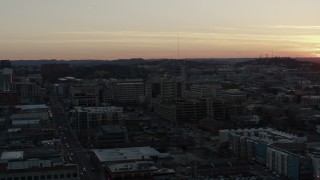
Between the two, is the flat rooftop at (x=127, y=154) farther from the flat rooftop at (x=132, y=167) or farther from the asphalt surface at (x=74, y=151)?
the flat rooftop at (x=132, y=167)

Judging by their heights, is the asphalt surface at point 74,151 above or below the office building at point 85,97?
below

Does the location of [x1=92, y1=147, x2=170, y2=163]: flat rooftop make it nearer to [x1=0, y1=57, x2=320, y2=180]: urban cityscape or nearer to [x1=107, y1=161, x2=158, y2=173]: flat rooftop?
[x1=0, y1=57, x2=320, y2=180]: urban cityscape

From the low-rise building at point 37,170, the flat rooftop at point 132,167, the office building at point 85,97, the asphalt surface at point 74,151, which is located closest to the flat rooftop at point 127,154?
the asphalt surface at point 74,151

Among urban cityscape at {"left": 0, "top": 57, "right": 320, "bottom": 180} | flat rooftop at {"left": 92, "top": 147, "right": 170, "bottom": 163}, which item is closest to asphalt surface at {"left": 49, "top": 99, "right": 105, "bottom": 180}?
urban cityscape at {"left": 0, "top": 57, "right": 320, "bottom": 180}

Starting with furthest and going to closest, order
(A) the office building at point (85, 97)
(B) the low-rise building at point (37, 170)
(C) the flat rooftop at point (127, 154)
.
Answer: (A) the office building at point (85, 97) → (C) the flat rooftop at point (127, 154) → (B) the low-rise building at point (37, 170)

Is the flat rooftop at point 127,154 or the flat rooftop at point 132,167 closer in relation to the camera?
the flat rooftop at point 132,167

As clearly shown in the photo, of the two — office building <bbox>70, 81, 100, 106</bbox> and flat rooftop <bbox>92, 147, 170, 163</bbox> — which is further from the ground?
office building <bbox>70, 81, 100, 106</bbox>

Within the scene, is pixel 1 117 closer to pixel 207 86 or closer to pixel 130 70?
pixel 207 86

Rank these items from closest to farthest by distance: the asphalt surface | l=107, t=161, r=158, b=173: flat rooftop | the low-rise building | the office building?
1. the low-rise building
2. l=107, t=161, r=158, b=173: flat rooftop
3. the asphalt surface
4. the office building
